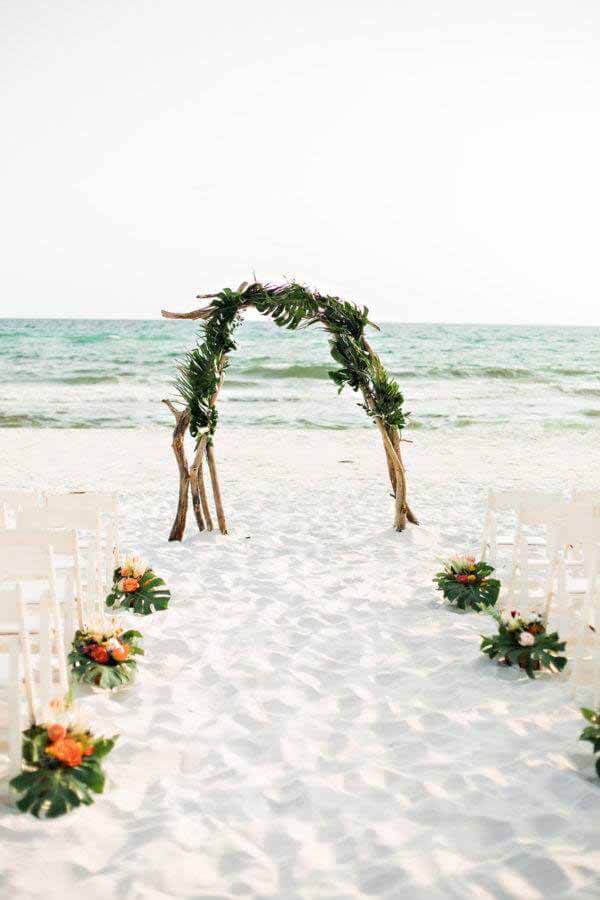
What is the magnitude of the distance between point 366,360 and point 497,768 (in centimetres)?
488

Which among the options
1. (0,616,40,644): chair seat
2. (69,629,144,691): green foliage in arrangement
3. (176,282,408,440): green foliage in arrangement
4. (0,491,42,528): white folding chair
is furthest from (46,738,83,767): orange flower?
(176,282,408,440): green foliage in arrangement

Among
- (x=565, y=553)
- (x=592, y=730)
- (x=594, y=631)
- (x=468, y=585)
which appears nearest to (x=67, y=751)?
(x=592, y=730)

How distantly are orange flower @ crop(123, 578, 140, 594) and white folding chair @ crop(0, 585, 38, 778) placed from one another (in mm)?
1906

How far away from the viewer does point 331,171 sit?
34.2m

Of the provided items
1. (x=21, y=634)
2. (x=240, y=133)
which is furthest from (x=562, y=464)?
(x=240, y=133)

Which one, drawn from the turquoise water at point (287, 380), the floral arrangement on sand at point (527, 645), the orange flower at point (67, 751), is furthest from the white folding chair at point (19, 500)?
the turquoise water at point (287, 380)

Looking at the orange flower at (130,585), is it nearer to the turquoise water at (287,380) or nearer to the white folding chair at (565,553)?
the white folding chair at (565,553)

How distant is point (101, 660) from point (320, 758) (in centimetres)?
131

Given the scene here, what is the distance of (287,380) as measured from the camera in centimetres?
2772

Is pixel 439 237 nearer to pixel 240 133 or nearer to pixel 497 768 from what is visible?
pixel 240 133

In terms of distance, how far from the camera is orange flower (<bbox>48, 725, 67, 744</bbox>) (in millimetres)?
2986

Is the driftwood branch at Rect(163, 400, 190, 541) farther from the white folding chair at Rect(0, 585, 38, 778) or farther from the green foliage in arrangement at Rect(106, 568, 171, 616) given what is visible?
the white folding chair at Rect(0, 585, 38, 778)

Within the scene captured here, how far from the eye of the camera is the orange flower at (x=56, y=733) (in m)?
2.99

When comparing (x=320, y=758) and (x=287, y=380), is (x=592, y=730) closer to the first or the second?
(x=320, y=758)
